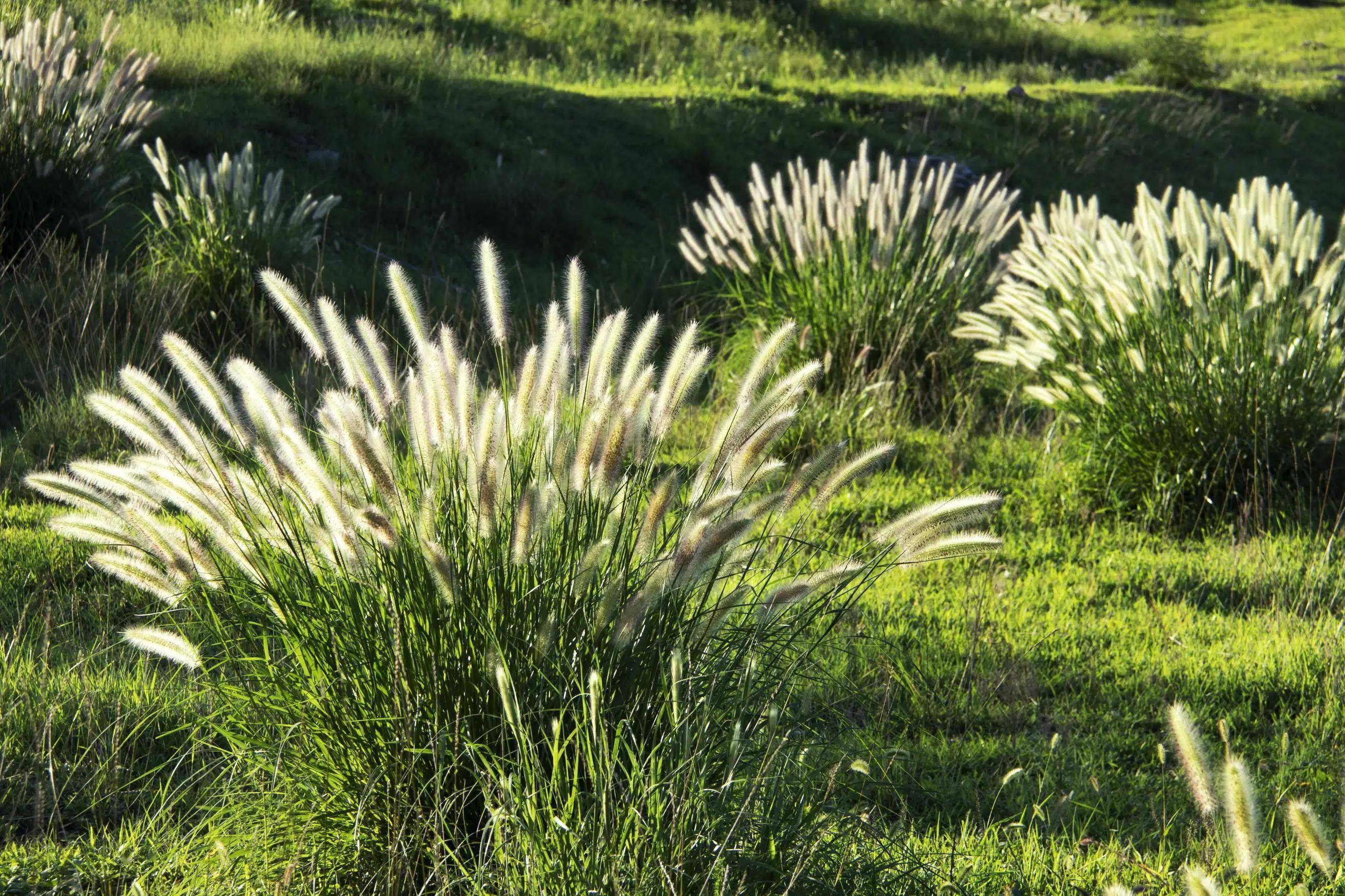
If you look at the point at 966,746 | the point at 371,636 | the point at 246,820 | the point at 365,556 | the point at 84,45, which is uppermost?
the point at 84,45

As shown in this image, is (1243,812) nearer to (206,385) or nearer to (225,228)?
(206,385)

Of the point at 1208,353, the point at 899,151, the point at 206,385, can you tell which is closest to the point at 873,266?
the point at 1208,353

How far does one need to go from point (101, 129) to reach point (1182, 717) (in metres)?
7.58

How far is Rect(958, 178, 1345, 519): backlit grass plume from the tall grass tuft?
19.5 ft

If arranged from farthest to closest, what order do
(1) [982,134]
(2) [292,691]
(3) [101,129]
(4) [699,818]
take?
(1) [982,134] < (3) [101,129] < (2) [292,691] < (4) [699,818]

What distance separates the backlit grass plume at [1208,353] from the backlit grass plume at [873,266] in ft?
4.10

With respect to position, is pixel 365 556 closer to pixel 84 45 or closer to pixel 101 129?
pixel 101 129

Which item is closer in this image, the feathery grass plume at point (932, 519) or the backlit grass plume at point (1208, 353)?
the feathery grass plume at point (932, 519)

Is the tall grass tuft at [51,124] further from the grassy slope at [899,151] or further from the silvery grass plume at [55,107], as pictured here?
the grassy slope at [899,151]

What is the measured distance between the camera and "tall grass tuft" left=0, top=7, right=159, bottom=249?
7.14m

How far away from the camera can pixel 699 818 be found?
6.89 feet

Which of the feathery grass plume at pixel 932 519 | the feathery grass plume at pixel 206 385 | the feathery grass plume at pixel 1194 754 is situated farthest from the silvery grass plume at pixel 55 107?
the feathery grass plume at pixel 1194 754

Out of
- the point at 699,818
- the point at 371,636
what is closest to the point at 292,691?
the point at 371,636

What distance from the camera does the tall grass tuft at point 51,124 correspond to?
23.4ft
